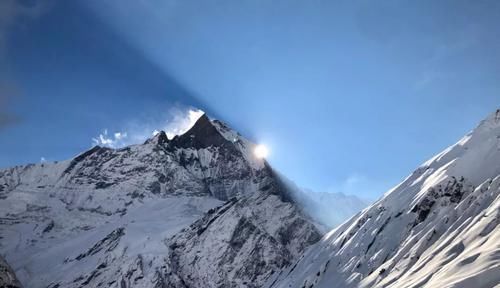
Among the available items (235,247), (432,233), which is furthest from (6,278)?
(432,233)

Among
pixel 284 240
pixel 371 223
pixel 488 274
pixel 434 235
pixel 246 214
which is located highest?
pixel 246 214

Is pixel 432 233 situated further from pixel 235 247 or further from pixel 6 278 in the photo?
pixel 235 247

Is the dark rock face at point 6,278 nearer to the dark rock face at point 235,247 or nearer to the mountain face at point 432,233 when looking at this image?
the dark rock face at point 235,247

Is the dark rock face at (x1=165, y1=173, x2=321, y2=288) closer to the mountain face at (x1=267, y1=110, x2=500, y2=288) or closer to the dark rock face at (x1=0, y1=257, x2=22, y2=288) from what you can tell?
the mountain face at (x1=267, y1=110, x2=500, y2=288)

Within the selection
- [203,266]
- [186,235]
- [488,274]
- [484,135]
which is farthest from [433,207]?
[186,235]

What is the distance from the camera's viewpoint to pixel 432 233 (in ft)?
309

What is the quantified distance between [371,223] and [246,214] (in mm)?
75224

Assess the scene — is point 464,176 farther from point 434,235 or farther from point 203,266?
point 203,266

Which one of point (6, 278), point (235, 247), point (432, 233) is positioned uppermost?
point (6, 278)

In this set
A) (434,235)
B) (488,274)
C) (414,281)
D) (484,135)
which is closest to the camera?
(488,274)

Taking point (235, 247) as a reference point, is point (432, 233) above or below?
below

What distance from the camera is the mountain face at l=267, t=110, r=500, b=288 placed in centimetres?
7350

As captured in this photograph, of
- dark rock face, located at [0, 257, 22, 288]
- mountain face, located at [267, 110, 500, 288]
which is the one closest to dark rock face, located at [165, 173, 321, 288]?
mountain face, located at [267, 110, 500, 288]

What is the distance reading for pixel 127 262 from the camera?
17775 cm
